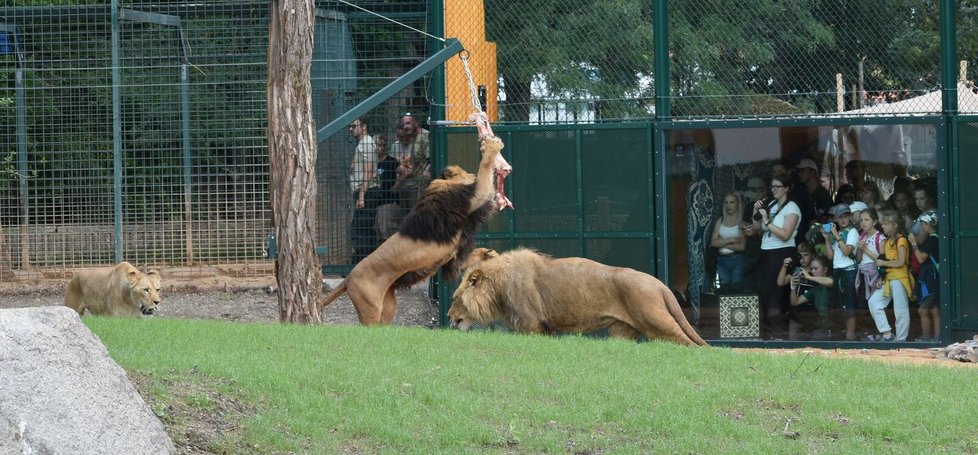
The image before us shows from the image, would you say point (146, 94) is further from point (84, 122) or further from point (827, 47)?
point (827, 47)

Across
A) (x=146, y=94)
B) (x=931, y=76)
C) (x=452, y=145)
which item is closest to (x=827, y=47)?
(x=931, y=76)

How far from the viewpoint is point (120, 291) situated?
12852 millimetres

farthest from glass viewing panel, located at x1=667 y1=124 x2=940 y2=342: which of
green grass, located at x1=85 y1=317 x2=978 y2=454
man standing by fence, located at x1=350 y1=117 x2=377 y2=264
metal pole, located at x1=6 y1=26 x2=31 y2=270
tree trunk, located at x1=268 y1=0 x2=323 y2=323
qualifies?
metal pole, located at x1=6 y1=26 x2=31 y2=270

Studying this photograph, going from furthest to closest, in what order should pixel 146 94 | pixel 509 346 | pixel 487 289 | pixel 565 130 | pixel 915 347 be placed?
pixel 146 94, pixel 565 130, pixel 915 347, pixel 487 289, pixel 509 346

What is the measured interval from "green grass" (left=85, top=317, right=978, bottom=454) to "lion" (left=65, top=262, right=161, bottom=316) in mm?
3253

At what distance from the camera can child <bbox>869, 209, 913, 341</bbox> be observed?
13.6m

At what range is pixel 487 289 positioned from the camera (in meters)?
11.8

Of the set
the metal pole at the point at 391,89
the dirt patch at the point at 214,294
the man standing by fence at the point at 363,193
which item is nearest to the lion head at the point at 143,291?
the metal pole at the point at 391,89

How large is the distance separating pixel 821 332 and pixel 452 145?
16.3 ft

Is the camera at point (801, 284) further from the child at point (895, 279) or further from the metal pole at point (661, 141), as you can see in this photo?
the metal pole at point (661, 141)

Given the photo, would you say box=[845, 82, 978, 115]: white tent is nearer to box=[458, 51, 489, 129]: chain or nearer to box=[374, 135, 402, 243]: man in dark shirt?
box=[458, 51, 489, 129]: chain

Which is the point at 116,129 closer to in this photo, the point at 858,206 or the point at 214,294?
the point at 214,294

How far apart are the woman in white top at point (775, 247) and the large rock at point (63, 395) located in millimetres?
9223

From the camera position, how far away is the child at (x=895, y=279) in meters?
13.6
